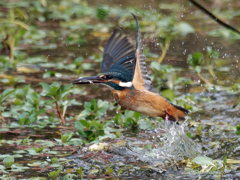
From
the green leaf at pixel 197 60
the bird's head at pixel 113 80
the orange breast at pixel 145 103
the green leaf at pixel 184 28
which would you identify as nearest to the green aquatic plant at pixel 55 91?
the bird's head at pixel 113 80

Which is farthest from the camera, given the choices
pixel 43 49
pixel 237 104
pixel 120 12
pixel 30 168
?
pixel 120 12

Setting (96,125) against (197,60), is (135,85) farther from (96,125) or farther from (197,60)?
(197,60)

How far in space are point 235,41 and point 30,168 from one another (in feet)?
16.1

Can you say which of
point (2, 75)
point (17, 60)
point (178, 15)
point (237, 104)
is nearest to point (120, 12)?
point (178, 15)

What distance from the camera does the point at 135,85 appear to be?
13.2ft

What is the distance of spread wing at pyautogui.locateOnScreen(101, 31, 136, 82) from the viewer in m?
4.26

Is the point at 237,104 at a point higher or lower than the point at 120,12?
lower

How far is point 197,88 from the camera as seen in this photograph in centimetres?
575

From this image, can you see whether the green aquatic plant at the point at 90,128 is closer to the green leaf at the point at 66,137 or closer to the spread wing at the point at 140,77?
the green leaf at the point at 66,137

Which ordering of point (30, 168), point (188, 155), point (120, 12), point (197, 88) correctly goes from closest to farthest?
1. point (30, 168)
2. point (188, 155)
3. point (197, 88)
4. point (120, 12)

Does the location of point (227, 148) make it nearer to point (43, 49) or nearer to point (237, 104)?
point (237, 104)

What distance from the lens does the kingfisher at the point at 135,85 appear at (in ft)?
12.7

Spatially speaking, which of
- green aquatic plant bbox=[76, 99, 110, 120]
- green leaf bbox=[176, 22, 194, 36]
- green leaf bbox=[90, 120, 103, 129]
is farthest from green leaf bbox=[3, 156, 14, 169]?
green leaf bbox=[176, 22, 194, 36]

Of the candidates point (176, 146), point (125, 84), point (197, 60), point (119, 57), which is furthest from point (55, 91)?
point (197, 60)
